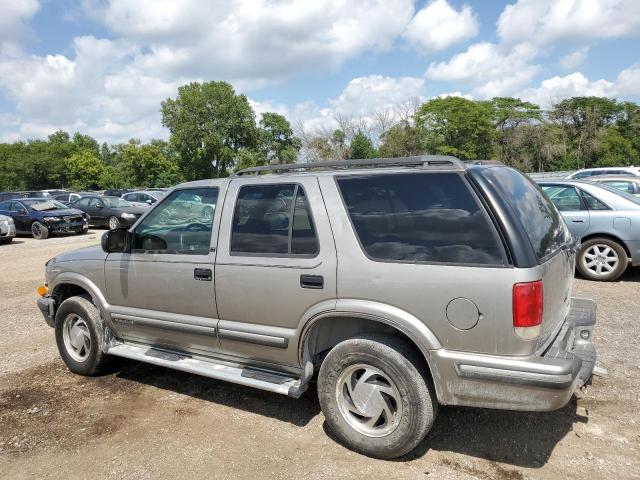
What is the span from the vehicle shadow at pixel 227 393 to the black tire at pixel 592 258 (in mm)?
5581

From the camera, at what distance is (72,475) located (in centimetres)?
324

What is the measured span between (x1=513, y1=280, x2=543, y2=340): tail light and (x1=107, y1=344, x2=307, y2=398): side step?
5.01 ft

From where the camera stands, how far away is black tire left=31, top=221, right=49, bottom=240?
1803 centimetres

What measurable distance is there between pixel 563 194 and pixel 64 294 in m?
7.49

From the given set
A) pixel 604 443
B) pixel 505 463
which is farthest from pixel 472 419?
pixel 604 443

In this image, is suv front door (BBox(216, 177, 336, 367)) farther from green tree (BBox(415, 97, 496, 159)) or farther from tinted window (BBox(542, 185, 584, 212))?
green tree (BBox(415, 97, 496, 159))

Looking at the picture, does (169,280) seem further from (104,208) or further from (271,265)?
(104,208)

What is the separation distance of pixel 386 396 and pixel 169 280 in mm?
1940

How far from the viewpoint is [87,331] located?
15.5ft

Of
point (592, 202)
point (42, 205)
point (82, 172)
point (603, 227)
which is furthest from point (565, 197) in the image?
point (82, 172)

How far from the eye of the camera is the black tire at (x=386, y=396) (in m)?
3.03

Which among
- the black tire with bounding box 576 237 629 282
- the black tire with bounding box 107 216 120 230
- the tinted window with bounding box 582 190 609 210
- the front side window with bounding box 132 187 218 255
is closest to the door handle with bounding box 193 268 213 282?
the front side window with bounding box 132 187 218 255

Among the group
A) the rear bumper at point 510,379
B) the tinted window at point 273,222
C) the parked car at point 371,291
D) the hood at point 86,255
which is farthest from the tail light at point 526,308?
the hood at point 86,255

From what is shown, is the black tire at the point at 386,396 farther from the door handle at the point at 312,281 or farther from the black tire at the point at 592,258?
the black tire at the point at 592,258
